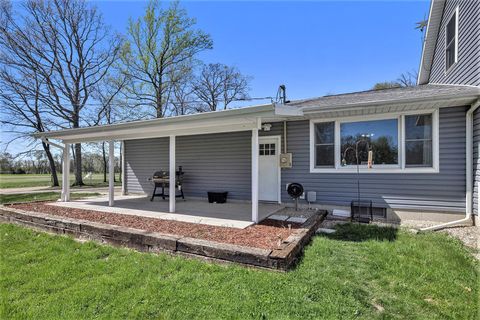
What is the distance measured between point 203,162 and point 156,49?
1217 cm

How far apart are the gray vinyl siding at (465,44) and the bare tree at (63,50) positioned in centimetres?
1788

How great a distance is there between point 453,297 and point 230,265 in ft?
7.45

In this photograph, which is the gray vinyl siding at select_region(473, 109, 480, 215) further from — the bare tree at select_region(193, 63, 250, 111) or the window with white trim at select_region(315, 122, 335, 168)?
the bare tree at select_region(193, 63, 250, 111)

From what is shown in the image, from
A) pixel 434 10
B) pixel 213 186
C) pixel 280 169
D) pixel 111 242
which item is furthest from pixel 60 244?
pixel 434 10

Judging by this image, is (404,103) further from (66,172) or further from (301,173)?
(66,172)

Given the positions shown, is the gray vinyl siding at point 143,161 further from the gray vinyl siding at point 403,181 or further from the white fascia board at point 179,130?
the gray vinyl siding at point 403,181

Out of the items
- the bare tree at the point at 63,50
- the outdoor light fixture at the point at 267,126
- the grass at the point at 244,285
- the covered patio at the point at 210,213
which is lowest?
the grass at the point at 244,285

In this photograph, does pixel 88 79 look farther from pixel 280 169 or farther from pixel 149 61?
pixel 280 169

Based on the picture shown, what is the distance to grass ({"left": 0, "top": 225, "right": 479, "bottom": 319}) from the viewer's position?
7.41 ft

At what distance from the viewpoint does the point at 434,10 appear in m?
7.40

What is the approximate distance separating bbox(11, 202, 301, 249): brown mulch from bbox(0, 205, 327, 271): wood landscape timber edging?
27cm

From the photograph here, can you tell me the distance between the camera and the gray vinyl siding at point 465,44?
5.12m

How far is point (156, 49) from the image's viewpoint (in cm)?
1683

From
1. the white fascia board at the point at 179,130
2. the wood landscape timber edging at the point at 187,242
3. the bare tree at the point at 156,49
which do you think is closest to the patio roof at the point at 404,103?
the white fascia board at the point at 179,130
